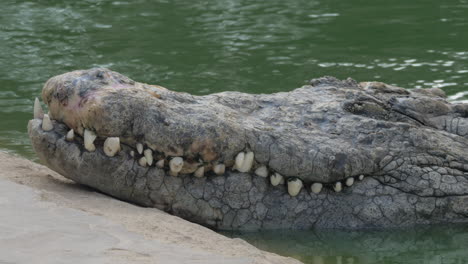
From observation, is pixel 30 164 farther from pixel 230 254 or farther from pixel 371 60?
pixel 371 60

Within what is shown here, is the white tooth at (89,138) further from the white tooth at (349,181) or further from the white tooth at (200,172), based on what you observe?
the white tooth at (349,181)

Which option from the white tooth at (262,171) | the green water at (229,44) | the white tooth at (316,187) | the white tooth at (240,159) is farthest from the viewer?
the green water at (229,44)

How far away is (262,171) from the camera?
14.6ft

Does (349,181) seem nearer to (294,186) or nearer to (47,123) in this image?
(294,186)

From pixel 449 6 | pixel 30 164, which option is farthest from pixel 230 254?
pixel 449 6

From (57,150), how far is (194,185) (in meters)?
0.74

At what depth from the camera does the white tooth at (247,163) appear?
435cm

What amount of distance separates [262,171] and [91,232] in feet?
3.96

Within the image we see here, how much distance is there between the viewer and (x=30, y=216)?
363 cm

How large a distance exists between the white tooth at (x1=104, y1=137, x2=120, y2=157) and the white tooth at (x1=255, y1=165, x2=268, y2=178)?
0.75 m

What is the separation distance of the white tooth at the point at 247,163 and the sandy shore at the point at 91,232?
42 centimetres

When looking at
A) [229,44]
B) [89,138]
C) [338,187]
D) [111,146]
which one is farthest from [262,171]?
[229,44]

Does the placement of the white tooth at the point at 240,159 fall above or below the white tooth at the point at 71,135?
below

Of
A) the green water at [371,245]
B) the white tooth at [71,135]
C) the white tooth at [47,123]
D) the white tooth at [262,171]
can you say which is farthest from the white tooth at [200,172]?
the white tooth at [47,123]
